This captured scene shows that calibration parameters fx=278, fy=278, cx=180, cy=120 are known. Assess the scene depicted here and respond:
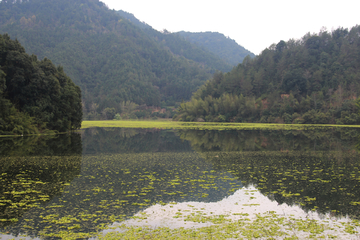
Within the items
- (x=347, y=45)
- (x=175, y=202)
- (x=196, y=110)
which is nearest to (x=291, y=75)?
(x=347, y=45)

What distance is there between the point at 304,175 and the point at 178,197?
7.77 m

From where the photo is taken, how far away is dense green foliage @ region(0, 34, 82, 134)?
1264 inches

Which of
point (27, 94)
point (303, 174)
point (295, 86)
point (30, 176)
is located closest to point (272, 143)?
point (303, 174)

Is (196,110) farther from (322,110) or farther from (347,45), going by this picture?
(347,45)

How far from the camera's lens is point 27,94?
3425 cm

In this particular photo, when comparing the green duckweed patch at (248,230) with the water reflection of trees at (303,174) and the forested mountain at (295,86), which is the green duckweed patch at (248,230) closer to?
the water reflection of trees at (303,174)

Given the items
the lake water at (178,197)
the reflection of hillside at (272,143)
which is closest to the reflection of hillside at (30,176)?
the lake water at (178,197)

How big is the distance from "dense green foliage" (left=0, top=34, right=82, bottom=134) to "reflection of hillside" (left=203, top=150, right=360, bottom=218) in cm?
2364

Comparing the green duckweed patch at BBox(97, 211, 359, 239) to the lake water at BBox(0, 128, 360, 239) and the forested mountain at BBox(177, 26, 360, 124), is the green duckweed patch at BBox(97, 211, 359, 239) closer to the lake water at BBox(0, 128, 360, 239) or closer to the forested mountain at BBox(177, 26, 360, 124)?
the lake water at BBox(0, 128, 360, 239)

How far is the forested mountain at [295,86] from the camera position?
3004 inches

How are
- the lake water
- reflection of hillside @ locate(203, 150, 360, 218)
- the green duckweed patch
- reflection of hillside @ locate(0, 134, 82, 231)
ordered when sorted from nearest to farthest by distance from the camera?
the green duckweed patch → the lake water → reflection of hillside @ locate(0, 134, 82, 231) → reflection of hillside @ locate(203, 150, 360, 218)

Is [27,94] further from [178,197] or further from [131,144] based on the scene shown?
[178,197]

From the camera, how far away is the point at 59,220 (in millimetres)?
8391

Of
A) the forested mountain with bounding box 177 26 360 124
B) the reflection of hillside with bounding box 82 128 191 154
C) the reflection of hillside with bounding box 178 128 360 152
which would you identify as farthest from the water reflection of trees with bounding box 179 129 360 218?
the forested mountain with bounding box 177 26 360 124
